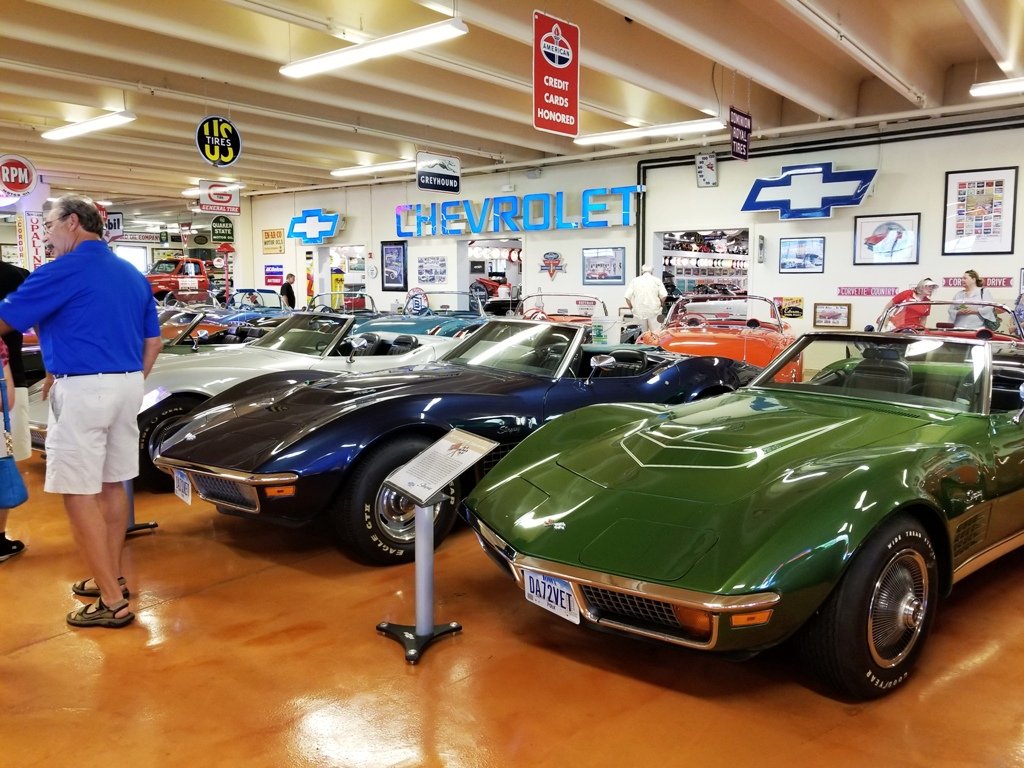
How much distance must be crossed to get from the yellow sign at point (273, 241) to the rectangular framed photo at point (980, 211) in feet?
55.0

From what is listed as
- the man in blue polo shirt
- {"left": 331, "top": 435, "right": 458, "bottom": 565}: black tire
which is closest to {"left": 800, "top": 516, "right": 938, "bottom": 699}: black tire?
{"left": 331, "top": 435, "right": 458, "bottom": 565}: black tire

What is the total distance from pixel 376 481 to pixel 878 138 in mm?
11045

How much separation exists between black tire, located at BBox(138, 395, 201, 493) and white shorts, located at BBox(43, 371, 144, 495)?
6.26ft

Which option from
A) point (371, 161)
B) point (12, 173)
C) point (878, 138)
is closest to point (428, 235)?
point (371, 161)

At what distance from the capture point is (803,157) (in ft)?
42.0

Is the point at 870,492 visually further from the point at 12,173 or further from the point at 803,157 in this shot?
the point at 12,173

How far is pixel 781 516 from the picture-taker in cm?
256

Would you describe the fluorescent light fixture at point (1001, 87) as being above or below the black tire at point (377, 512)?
above

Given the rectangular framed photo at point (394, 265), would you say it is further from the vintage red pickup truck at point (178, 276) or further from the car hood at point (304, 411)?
the car hood at point (304, 411)

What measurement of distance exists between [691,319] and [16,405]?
7563 mm

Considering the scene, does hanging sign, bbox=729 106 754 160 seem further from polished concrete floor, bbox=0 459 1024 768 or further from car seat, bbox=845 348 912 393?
polished concrete floor, bbox=0 459 1024 768

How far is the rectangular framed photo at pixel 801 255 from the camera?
12711 millimetres

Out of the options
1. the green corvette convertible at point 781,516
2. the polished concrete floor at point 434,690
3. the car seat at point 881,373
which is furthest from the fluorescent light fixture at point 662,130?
the polished concrete floor at point 434,690

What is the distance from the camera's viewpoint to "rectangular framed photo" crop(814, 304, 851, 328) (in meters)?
12.5
